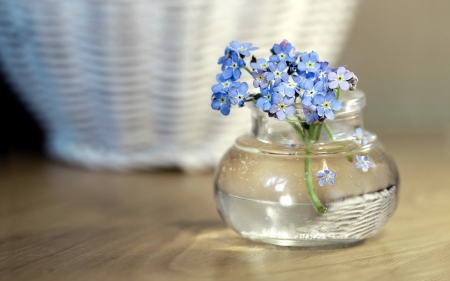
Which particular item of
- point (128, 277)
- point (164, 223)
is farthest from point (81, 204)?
point (128, 277)

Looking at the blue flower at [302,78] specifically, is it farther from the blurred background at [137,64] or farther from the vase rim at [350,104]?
the blurred background at [137,64]

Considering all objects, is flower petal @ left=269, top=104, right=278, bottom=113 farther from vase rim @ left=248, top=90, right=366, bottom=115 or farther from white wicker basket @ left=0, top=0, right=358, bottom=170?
white wicker basket @ left=0, top=0, right=358, bottom=170

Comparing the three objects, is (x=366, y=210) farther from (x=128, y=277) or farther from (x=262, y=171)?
(x=128, y=277)

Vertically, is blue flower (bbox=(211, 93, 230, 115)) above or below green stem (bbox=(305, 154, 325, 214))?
above

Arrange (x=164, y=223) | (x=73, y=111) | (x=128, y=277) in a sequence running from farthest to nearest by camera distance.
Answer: (x=73, y=111) → (x=164, y=223) → (x=128, y=277)

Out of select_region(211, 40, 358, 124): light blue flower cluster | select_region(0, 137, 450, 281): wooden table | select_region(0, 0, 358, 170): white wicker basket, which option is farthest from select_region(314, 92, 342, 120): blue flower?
select_region(0, 0, 358, 170): white wicker basket

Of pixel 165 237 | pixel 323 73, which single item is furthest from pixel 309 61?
pixel 165 237

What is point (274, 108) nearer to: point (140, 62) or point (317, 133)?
point (317, 133)
